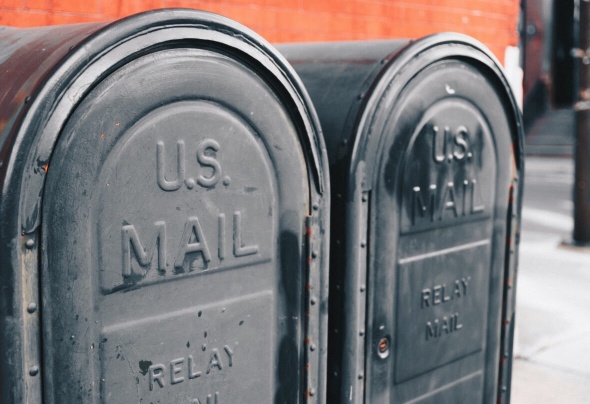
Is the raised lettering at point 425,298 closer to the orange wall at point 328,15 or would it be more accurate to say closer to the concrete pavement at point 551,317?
the orange wall at point 328,15

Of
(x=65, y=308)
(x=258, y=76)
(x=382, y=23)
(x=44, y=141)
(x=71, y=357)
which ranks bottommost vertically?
(x=71, y=357)

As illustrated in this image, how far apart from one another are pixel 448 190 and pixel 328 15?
1.30 m

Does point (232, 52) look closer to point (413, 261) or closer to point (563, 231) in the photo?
point (413, 261)

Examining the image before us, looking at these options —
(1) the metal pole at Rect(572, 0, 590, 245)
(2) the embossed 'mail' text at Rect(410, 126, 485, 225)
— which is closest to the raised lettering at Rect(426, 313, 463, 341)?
(2) the embossed 'mail' text at Rect(410, 126, 485, 225)

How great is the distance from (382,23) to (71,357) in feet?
8.13

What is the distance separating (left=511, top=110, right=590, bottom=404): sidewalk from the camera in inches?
155

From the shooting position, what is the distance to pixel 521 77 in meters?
4.35

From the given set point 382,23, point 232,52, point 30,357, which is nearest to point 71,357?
point 30,357

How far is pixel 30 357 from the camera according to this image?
1.44 metres

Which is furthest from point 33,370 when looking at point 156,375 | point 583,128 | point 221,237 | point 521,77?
point 583,128

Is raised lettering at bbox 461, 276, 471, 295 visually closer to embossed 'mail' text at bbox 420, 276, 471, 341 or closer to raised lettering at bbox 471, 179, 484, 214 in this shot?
embossed 'mail' text at bbox 420, 276, 471, 341

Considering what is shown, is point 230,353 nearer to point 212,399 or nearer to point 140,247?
point 212,399

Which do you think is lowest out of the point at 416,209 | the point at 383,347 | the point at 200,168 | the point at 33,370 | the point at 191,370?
the point at 383,347

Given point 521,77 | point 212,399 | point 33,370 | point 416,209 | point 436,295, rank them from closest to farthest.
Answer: point 33,370
point 212,399
point 416,209
point 436,295
point 521,77
